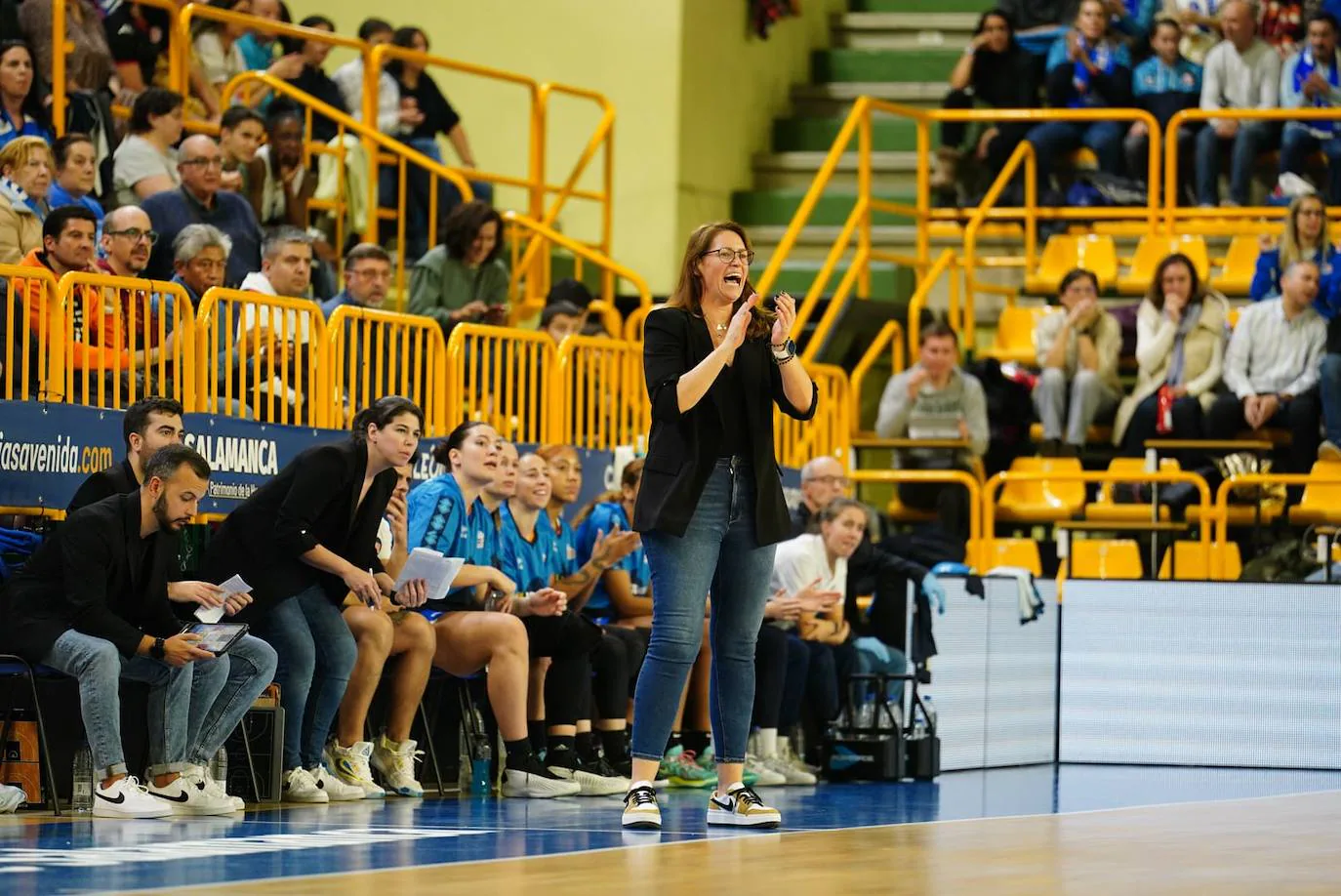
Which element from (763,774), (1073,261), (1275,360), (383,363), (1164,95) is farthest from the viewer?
(1164,95)

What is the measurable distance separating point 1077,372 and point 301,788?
25.2 ft

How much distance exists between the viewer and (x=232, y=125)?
504 inches

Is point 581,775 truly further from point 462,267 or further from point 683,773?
point 462,267

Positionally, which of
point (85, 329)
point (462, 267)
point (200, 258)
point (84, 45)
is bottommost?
point (85, 329)

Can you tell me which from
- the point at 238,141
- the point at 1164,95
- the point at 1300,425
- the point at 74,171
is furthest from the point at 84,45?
the point at 1164,95

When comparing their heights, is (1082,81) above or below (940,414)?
above

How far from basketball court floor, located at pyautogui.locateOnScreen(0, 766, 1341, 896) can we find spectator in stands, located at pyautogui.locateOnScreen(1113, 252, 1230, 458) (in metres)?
5.42

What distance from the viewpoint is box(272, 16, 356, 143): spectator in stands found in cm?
1491

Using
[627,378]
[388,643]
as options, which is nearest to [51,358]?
[388,643]

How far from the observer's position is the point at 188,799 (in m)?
8.29

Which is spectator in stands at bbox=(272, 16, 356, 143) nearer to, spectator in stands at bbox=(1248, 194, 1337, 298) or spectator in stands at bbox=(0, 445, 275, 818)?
spectator in stands at bbox=(1248, 194, 1337, 298)

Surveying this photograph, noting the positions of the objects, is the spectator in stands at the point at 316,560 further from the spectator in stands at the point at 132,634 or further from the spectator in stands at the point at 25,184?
the spectator in stands at the point at 25,184

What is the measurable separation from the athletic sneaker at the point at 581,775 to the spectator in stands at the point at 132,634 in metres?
1.66

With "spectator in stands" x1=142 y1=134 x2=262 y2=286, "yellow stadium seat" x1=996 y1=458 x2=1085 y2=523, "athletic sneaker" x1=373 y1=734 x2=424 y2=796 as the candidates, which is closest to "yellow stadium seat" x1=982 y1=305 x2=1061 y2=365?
"yellow stadium seat" x1=996 y1=458 x2=1085 y2=523
